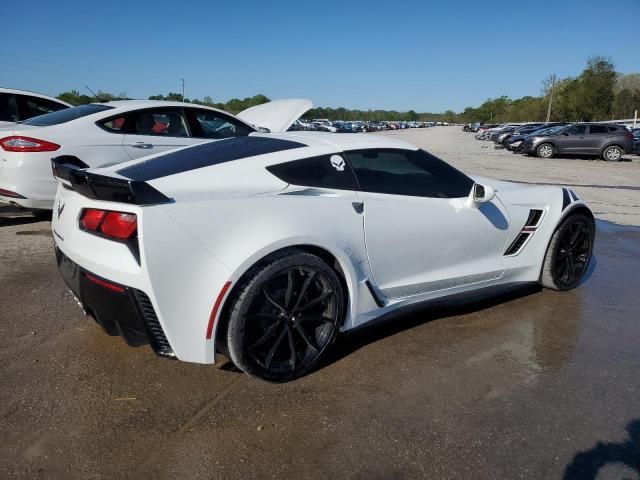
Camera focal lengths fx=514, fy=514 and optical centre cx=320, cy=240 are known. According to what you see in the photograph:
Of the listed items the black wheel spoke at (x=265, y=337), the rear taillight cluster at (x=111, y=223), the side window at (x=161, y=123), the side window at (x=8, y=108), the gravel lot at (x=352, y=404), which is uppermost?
the side window at (x=8, y=108)

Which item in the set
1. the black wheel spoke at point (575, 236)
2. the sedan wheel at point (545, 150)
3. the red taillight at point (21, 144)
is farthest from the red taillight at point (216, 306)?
the sedan wheel at point (545, 150)

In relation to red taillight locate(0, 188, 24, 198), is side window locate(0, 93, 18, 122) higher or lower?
higher

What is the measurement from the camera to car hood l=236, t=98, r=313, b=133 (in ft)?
22.2

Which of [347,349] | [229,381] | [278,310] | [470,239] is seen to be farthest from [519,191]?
[229,381]

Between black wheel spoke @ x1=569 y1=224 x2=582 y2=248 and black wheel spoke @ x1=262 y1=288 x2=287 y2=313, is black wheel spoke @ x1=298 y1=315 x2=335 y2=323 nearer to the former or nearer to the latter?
black wheel spoke @ x1=262 y1=288 x2=287 y2=313

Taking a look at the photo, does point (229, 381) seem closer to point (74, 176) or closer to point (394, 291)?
point (394, 291)

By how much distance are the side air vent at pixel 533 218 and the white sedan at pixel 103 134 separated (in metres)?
3.68

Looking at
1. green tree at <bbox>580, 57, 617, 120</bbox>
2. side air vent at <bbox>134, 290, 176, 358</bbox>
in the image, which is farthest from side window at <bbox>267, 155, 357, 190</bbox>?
green tree at <bbox>580, 57, 617, 120</bbox>

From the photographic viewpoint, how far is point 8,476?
2.03 metres

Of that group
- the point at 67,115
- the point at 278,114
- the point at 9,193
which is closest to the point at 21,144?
the point at 9,193

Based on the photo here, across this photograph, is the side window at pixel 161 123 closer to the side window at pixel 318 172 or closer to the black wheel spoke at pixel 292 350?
the side window at pixel 318 172

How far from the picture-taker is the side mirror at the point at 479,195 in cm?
339

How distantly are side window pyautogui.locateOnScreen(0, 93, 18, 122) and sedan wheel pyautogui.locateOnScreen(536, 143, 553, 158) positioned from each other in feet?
63.0

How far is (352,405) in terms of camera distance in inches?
102
